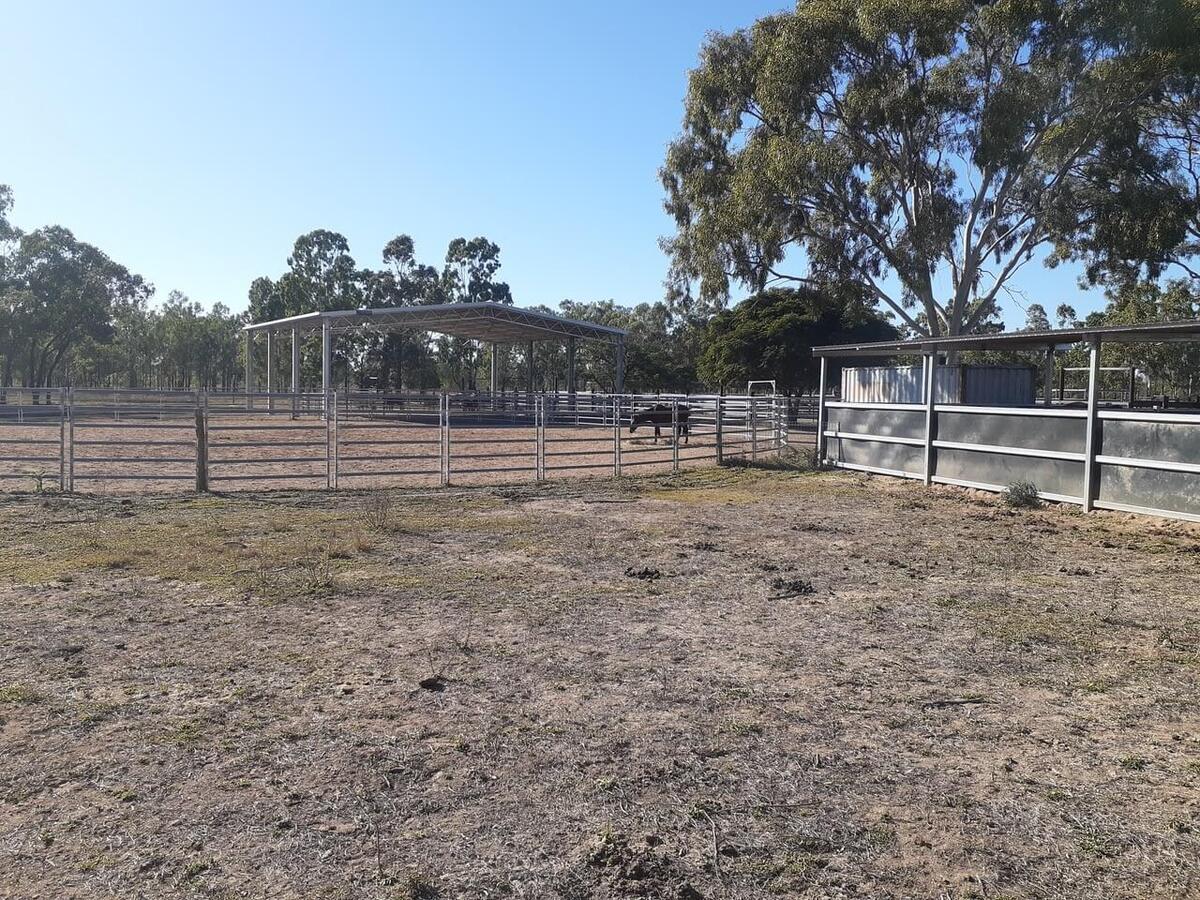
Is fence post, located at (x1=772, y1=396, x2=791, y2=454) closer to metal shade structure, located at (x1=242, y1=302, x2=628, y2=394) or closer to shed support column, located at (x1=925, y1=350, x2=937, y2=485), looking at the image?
shed support column, located at (x1=925, y1=350, x2=937, y2=485)

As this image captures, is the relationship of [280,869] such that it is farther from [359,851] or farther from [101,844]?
[101,844]

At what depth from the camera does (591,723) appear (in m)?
4.00

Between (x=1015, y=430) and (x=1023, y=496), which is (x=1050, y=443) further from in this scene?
(x=1023, y=496)

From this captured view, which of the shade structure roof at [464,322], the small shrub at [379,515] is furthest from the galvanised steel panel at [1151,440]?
the shade structure roof at [464,322]

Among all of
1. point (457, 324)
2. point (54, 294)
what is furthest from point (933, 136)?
point (54, 294)

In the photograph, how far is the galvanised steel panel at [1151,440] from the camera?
9797 mm

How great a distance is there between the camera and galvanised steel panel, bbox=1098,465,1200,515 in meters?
9.84

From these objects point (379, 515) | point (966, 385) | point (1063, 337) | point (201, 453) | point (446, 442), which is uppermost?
point (1063, 337)

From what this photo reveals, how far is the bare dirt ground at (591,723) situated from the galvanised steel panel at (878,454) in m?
6.60

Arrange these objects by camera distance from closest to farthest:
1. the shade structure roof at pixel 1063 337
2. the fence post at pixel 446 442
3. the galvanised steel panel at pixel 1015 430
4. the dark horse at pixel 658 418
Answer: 1. the shade structure roof at pixel 1063 337
2. the galvanised steel panel at pixel 1015 430
3. the fence post at pixel 446 442
4. the dark horse at pixel 658 418

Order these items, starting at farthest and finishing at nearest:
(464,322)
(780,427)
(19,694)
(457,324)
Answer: (457,324) < (464,322) < (780,427) < (19,694)

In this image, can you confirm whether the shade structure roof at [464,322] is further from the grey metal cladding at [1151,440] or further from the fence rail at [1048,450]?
the grey metal cladding at [1151,440]

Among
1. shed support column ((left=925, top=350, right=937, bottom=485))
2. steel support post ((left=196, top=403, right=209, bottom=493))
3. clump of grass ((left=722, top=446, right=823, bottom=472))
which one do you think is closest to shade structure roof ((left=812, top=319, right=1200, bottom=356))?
shed support column ((left=925, top=350, right=937, bottom=485))

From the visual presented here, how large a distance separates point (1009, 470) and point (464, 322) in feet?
102
